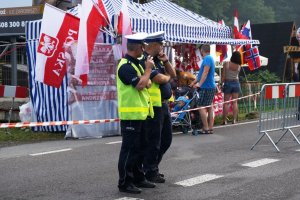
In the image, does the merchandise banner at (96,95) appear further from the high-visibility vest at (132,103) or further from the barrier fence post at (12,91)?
the high-visibility vest at (132,103)

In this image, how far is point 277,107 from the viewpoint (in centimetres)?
1056

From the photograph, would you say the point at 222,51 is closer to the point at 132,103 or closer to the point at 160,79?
the point at 160,79

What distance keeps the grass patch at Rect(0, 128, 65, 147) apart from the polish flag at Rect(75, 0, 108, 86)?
1432 mm

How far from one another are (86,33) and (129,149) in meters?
5.82

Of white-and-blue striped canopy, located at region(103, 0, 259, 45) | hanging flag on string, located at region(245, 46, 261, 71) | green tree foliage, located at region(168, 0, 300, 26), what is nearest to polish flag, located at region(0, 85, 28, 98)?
white-and-blue striped canopy, located at region(103, 0, 259, 45)

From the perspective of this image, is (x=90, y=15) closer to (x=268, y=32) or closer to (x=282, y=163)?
(x=282, y=163)

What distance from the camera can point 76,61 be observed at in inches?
475

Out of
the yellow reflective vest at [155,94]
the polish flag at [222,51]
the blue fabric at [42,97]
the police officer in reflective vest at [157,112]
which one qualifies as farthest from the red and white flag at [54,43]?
the polish flag at [222,51]

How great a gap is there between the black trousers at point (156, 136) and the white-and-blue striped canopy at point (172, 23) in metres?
5.84

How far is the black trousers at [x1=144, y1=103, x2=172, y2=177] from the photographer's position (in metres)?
7.07

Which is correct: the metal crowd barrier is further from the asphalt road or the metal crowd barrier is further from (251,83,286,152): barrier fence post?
the asphalt road

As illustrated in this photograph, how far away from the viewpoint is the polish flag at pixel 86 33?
1202cm

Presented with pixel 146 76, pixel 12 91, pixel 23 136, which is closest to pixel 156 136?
pixel 146 76

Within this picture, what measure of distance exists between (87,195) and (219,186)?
1.60 metres
